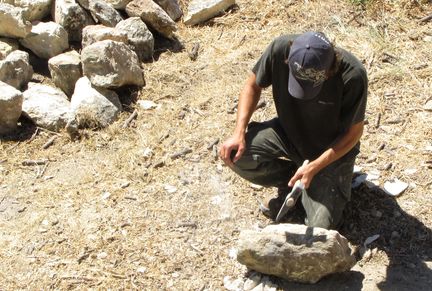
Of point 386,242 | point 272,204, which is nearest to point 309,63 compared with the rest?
point 272,204

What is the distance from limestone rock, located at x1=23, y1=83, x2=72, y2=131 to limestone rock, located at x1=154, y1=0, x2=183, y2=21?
1.61 meters

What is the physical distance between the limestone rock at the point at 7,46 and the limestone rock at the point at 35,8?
29 cm

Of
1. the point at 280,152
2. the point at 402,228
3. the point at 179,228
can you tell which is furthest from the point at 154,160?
the point at 402,228

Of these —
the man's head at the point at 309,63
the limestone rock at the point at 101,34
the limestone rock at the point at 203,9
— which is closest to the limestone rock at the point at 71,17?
the limestone rock at the point at 101,34

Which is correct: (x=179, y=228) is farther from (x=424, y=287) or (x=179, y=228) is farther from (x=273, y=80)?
(x=424, y=287)

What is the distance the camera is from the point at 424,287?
12.3ft

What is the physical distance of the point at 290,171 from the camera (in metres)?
4.30

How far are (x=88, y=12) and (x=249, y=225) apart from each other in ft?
9.70

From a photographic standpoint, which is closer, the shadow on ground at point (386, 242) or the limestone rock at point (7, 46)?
the shadow on ground at point (386, 242)

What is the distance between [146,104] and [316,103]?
6.70 ft

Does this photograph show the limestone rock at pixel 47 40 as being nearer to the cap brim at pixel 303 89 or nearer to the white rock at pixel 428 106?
the cap brim at pixel 303 89

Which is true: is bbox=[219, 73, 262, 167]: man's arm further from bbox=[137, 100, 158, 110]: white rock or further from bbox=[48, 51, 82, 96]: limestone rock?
bbox=[48, 51, 82, 96]: limestone rock

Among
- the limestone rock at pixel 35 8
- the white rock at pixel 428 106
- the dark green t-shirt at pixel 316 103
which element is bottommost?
the white rock at pixel 428 106

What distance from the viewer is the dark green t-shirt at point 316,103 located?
11.9ft
